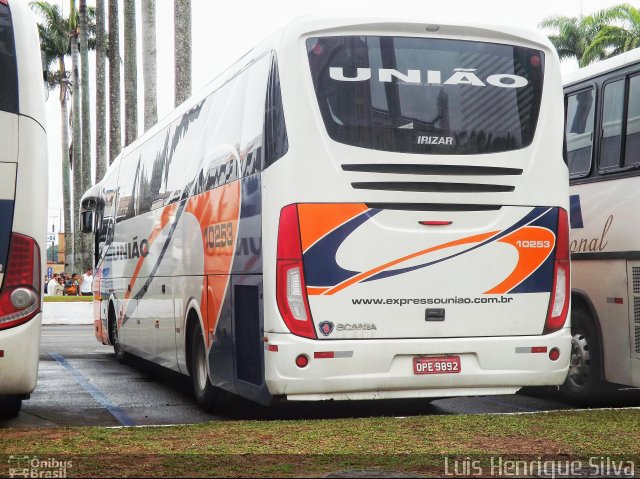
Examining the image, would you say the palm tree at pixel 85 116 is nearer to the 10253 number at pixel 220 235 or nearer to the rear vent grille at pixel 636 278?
the 10253 number at pixel 220 235

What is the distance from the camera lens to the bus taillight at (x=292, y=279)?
938cm

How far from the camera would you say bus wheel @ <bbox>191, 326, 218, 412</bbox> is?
1176cm

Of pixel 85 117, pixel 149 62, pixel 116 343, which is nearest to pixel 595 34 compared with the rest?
pixel 85 117

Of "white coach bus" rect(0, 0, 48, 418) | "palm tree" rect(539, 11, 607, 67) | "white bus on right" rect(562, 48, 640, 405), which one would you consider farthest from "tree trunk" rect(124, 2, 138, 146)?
"palm tree" rect(539, 11, 607, 67)

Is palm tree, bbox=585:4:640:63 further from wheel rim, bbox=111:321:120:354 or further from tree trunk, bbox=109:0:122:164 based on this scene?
wheel rim, bbox=111:321:120:354

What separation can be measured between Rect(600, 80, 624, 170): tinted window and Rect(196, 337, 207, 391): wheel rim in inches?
180

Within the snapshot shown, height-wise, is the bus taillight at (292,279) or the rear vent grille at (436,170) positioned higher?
the rear vent grille at (436,170)

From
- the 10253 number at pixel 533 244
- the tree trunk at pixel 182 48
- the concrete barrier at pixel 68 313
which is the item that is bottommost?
the concrete barrier at pixel 68 313

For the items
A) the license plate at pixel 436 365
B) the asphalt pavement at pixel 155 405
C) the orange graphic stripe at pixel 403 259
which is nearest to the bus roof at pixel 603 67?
the orange graphic stripe at pixel 403 259

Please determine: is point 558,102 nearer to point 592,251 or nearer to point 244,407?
point 592,251

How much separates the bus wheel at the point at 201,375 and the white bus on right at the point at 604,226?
12.5ft

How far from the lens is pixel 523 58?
33.2 ft

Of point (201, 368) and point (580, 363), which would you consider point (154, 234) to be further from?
point (580, 363)

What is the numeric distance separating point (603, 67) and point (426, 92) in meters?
2.89
